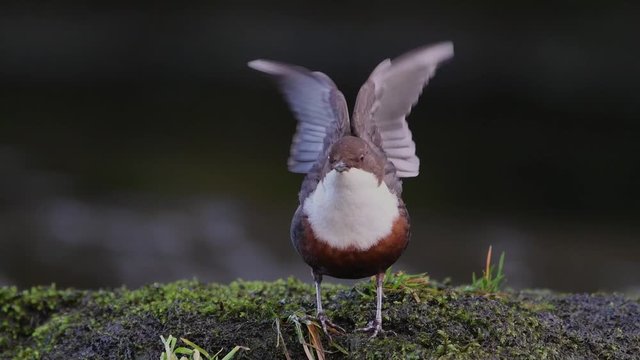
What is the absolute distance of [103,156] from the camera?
27.9 ft

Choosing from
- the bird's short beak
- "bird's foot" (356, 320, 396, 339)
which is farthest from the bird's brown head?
"bird's foot" (356, 320, 396, 339)

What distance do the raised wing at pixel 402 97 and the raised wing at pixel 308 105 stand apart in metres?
0.19

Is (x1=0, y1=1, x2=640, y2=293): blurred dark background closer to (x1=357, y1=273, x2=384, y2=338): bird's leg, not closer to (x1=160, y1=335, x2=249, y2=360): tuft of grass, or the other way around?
(x1=357, y1=273, x2=384, y2=338): bird's leg

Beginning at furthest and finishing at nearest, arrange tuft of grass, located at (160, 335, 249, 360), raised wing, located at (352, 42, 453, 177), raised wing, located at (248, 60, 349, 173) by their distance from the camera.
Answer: raised wing, located at (352, 42, 453, 177), raised wing, located at (248, 60, 349, 173), tuft of grass, located at (160, 335, 249, 360)

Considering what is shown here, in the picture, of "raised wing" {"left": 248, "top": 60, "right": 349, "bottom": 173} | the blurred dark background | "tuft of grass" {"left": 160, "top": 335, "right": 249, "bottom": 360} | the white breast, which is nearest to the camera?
"tuft of grass" {"left": 160, "top": 335, "right": 249, "bottom": 360}

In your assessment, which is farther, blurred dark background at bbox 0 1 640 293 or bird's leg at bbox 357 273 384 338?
blurred dark background at bbox 0 1 640 293

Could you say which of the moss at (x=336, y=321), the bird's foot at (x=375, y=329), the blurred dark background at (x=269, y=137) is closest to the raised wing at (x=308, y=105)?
the moss at (x=336, y=321)

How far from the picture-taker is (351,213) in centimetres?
282

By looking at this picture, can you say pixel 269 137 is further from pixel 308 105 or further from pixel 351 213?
pixel 351 213

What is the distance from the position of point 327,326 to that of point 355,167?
1.76 feet

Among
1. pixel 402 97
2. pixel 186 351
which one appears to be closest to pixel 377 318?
pixel 186 351

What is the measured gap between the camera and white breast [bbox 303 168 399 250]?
2814 mm

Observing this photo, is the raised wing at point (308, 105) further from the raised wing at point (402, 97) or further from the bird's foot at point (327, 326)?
the bird's foot at point (327, 326)

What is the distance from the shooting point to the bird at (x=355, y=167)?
111 inches
